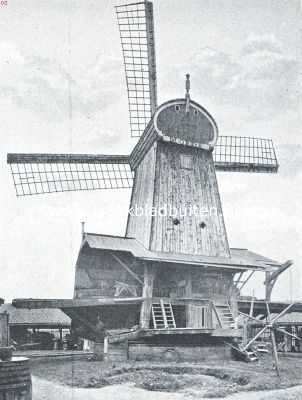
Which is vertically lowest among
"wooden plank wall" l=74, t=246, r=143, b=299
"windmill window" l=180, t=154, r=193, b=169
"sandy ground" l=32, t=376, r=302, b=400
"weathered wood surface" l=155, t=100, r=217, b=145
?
"sandy ground" l=32, t=376, r=302, b=400

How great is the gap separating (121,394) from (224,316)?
6996mm

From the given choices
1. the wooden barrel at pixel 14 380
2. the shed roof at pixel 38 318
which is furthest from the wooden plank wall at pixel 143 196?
the shed roof at pixel 38 318

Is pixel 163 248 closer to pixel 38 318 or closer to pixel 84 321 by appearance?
pixel 84 321

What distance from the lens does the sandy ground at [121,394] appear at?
1017 cm

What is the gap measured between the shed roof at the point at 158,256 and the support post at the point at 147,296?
2.17ft

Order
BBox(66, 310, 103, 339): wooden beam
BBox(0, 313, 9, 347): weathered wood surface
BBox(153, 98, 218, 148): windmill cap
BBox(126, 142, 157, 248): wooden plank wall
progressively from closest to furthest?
BBox(0, 313, 9, 347): weathered wood surface → BBox(66, 310, 103, 339): wooden beam → BBox(126, 142, 157, 248): wooden plank wall → BBox(153, 98, 218, 148): windmill cap

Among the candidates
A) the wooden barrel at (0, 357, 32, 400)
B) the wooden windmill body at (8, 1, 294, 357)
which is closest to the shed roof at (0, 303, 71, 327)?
the wooden windmill body at (8, 1, 294, 357)

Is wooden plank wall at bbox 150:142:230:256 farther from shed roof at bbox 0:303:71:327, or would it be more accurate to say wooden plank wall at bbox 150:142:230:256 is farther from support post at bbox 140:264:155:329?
shed roof at bbox 0:303:71:327

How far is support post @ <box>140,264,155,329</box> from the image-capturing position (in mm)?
15398

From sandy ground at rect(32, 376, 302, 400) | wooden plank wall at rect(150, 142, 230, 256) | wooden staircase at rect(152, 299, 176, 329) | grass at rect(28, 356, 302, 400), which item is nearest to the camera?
sandy ground at rect(32, 376, 302, 400)

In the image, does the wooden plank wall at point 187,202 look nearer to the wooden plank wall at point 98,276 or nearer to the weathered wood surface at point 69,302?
the weathered wood surface at point 69,302

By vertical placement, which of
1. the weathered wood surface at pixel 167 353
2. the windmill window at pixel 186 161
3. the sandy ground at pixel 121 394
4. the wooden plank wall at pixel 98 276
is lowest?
the sandy ground at pixel 121 394

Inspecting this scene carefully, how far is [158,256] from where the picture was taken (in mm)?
15570

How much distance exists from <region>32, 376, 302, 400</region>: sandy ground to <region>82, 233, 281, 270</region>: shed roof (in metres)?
4.72
